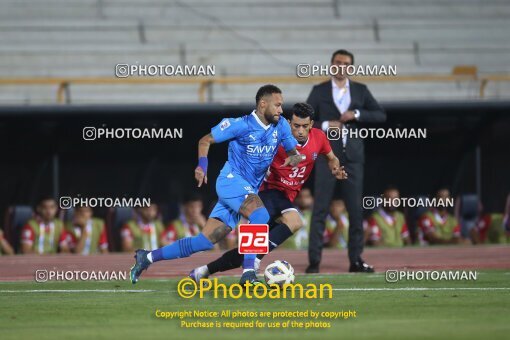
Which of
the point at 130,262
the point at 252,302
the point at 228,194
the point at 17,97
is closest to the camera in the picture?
the point at 252,302

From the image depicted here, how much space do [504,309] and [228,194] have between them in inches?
100

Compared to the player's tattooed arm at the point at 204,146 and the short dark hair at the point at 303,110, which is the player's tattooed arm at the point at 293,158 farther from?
the player's tattooed arm at the point at 204,146

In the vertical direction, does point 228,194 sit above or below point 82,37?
below

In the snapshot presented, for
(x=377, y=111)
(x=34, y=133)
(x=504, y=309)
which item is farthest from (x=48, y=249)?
(x=504, y=309)

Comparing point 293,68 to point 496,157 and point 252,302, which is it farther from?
point 252,302

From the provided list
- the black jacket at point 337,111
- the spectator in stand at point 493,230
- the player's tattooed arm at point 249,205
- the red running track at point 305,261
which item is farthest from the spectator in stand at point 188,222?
the player's tattooed arm at point 249,205

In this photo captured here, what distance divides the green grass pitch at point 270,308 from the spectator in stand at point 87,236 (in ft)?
16.5

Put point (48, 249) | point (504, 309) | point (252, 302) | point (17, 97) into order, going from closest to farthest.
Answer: point (504, 309) → point (252, 302) → point (48, 249) → point (17, 97)

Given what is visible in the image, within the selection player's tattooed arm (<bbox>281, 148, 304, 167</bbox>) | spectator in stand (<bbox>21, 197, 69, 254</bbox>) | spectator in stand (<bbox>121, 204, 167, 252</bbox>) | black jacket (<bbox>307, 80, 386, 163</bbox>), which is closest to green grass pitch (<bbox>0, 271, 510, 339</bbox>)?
player's tattooed arm (<bbox>281, 148, 304, 167</bbox>)

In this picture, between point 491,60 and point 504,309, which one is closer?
point 504,309

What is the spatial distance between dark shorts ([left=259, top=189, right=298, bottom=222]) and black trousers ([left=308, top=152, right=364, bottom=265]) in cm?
135

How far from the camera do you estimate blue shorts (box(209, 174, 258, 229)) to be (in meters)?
9.57

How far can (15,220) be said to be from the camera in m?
15.9

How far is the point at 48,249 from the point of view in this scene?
15.9 m
